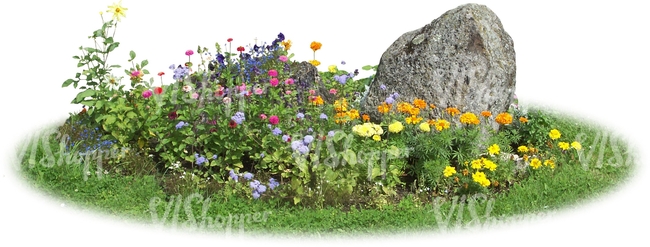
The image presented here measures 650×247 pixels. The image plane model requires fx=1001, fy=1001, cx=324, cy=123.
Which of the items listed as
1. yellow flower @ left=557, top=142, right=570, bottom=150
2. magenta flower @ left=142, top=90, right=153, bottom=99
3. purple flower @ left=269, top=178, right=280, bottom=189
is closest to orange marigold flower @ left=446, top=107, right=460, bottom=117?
yellow flower @ left=557, top=142, right=570, bottom=150

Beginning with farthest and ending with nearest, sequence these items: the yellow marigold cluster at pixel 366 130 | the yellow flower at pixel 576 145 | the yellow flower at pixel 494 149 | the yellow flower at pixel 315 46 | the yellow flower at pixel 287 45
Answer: the yellow flower at pixel 287 45 → the yellow flower at pixel 315 46 → the yellow flower at pixel 576 145 → the yellow flower at pixel 494 149 → the yellow marigold cluster at pixel 366 130

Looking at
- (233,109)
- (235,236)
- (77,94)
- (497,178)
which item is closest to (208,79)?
(233,109)

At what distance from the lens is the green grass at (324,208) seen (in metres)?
10.3

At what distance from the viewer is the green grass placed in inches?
405

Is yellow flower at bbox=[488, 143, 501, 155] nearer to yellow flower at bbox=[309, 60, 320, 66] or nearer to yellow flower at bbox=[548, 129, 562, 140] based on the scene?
yellow flower at bbox=[548, 129, 562, 140]

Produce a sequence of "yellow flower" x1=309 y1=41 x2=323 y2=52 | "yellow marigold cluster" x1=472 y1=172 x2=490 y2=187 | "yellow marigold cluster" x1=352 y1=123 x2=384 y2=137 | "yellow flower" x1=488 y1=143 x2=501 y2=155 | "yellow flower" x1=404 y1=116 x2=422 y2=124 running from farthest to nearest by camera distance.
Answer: "yellow flower" x1=309 y1=41 x2=323 y2=52 → "yellow flower" x1=404 y1=116 x2=422 y2=124 → "yellow flower" x1=488 y1=143 x2=501 y2=155 → "yellow marigold cluster" x1=352 y1=123 x2=384 y2=137 → "yellow marigold cluster" x1=472 y1=172 x2=490 y2=187

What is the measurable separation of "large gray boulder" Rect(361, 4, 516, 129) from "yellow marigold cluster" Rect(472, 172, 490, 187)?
1347 millimetres

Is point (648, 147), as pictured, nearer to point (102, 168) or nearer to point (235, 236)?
point (235, 236)

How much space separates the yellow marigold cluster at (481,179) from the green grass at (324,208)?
19 centimetres

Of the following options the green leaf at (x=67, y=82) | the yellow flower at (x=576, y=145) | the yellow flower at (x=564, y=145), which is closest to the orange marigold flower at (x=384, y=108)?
the yellow flower at (x=564, y=145)

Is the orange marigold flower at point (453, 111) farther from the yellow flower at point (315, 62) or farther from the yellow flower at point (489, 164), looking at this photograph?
the yellow flower at point (315, 62)

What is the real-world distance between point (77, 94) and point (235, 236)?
3239 millimetres

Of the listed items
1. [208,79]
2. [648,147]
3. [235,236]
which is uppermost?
[208,79]

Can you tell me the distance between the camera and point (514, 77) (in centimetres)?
1262
